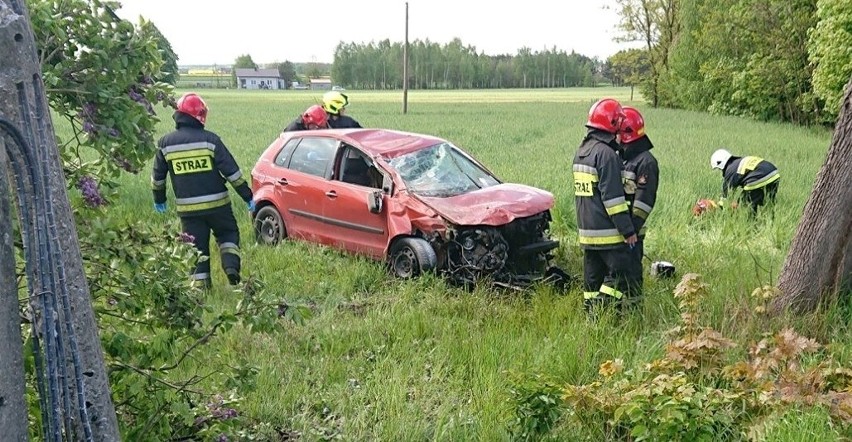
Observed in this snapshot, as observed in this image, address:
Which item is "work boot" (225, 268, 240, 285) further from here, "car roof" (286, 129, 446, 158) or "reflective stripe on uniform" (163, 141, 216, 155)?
"car roof" (286, 129, 446, 158)

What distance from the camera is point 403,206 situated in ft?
21.8

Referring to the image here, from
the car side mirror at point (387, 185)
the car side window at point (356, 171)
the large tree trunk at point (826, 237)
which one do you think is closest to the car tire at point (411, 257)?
the car side mirror at point (387, 185)

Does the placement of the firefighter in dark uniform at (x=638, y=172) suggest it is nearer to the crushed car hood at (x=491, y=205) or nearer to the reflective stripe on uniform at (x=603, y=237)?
the reflective stripe on uniform at (x=603, y=237)

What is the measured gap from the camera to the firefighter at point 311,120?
9.00m

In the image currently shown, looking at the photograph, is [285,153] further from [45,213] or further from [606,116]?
[45,213]

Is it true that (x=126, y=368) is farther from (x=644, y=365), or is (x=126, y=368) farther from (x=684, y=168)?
(x=684, y=168)

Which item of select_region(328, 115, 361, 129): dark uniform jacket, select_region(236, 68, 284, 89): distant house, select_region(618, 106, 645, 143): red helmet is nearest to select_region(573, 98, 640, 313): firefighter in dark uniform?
select_region(618, 106, 645, 143): red helmet

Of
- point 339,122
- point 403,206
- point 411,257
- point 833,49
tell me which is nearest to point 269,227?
point 339,122

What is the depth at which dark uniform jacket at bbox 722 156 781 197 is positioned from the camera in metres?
8.62

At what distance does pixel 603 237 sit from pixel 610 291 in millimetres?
414

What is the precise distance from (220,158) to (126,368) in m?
3.93

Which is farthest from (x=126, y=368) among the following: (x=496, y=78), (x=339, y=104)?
(x=496, y=78)

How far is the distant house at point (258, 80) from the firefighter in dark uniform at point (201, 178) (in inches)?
4338

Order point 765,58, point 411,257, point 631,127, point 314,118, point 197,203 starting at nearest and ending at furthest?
point 631,127
point 197,203
point 411,257
point 314,118
point 765,58
